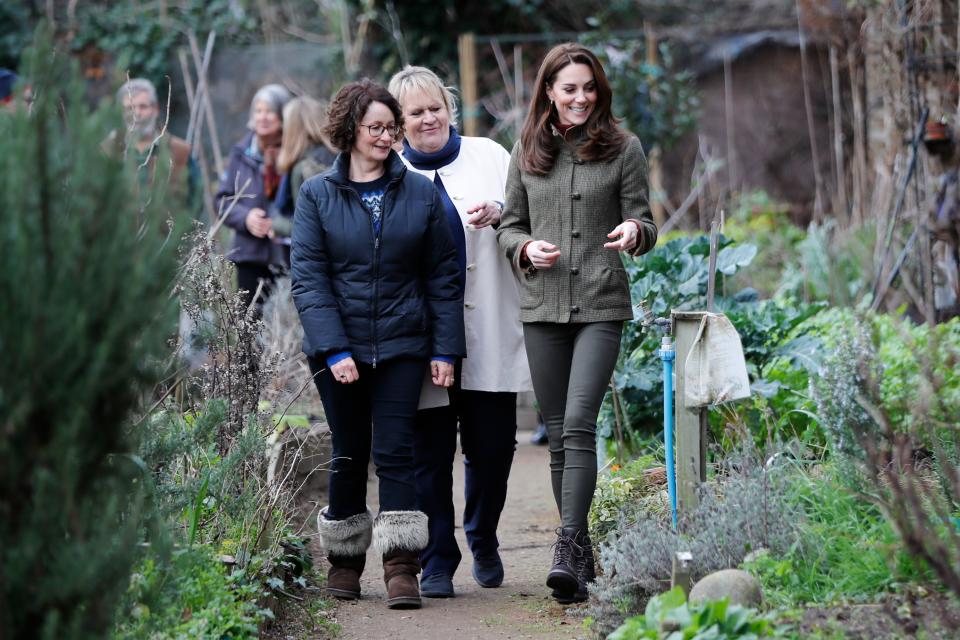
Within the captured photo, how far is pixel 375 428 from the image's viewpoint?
4312mm

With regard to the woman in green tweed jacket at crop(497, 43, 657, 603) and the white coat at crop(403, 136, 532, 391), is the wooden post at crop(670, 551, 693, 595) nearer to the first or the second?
the woman in green tweed jacket at crop(497, 43, 657, 603)

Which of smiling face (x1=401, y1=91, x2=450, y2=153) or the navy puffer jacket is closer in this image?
the navy puffer jacket

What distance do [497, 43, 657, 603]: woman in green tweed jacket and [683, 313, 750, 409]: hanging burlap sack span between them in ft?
1.60

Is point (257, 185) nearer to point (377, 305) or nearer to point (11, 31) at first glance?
point (377, 305)

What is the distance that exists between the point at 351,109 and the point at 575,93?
2.58 feet

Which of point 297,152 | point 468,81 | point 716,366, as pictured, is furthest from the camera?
point 468,81

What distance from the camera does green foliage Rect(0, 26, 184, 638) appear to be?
227 centimetres

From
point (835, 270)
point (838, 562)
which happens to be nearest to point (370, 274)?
point (838, 562)

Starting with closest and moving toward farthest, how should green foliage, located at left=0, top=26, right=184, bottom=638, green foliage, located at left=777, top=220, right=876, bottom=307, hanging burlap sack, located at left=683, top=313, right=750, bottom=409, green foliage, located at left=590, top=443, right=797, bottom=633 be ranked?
1. green foliage, located at left=0, top=26, right=184, bottom=638
2. green foliage, located at left=590, top=443, right=797, bottom=633
3. hanging burlap sack, located at left=683, top=313, right=750, bottom=409
4. green foliage, located at left=777, top=220, right=876, bottom=307

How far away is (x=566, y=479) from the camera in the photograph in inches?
166

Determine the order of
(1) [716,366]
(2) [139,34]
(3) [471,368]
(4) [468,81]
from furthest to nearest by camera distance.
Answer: (2) [139,34] < (4) [468,81] < (3) [471,368] < (1) [716,366]

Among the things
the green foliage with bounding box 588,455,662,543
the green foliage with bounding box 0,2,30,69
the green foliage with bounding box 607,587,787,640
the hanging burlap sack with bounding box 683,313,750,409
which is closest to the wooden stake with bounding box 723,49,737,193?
the green foliage with bounding box 0,2,30,69

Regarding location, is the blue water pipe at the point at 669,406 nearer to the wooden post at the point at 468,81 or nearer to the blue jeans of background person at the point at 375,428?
the blue jeans of background person at the point at 375,428

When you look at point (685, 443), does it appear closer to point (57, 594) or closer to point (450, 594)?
point (450, 594)
